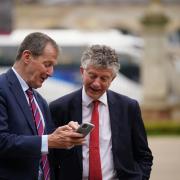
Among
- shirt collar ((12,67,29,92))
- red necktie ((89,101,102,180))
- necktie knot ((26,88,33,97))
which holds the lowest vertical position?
red necktie ((89,101,102,180))

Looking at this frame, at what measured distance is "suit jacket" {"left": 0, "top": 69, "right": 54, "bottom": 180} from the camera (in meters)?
4.63

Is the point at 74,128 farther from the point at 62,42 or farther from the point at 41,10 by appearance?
the point at 41,10

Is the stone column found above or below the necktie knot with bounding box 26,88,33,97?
below

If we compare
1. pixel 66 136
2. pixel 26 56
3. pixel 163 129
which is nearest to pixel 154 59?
pixel 163 129

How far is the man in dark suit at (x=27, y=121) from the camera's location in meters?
4.64

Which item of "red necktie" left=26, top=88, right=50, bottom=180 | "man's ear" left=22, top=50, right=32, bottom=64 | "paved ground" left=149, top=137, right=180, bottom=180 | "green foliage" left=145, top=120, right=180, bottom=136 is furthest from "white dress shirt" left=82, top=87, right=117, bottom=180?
"green foliage" left=145, top=120, right=180, bottom=136

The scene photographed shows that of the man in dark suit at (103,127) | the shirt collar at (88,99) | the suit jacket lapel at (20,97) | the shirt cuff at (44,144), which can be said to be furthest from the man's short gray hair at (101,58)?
the shirt cuff at (44,144)

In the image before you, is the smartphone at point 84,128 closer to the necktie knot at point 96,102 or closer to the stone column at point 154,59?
the necktie knot at point 96,102

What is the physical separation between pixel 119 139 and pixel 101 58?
1.70 feet

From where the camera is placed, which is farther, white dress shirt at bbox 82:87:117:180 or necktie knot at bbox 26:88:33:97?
white dress shirt at bbox 82:87:117:180

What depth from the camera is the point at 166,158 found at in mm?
14281

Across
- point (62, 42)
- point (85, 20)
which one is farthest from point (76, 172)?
point (85, 20)

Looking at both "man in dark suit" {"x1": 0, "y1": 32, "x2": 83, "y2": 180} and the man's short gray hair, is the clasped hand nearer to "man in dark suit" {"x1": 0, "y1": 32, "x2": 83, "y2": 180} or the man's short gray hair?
"man in dark suit" {"x1": 0, "y1": 32, "x2": 83, "y2": 180}

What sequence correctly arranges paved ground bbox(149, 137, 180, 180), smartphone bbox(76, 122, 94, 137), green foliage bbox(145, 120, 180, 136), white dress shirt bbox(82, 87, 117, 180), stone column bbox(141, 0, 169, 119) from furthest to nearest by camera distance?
stone column bbox(141, 0, 169, 119), green foliage bbox(145, 120, 180, 136), paved ground bbox(149, 137, 180, 180), white dress shirt bbox(82, 87, 117, 180), smartphone bbox(76, 122, 94, 137)
